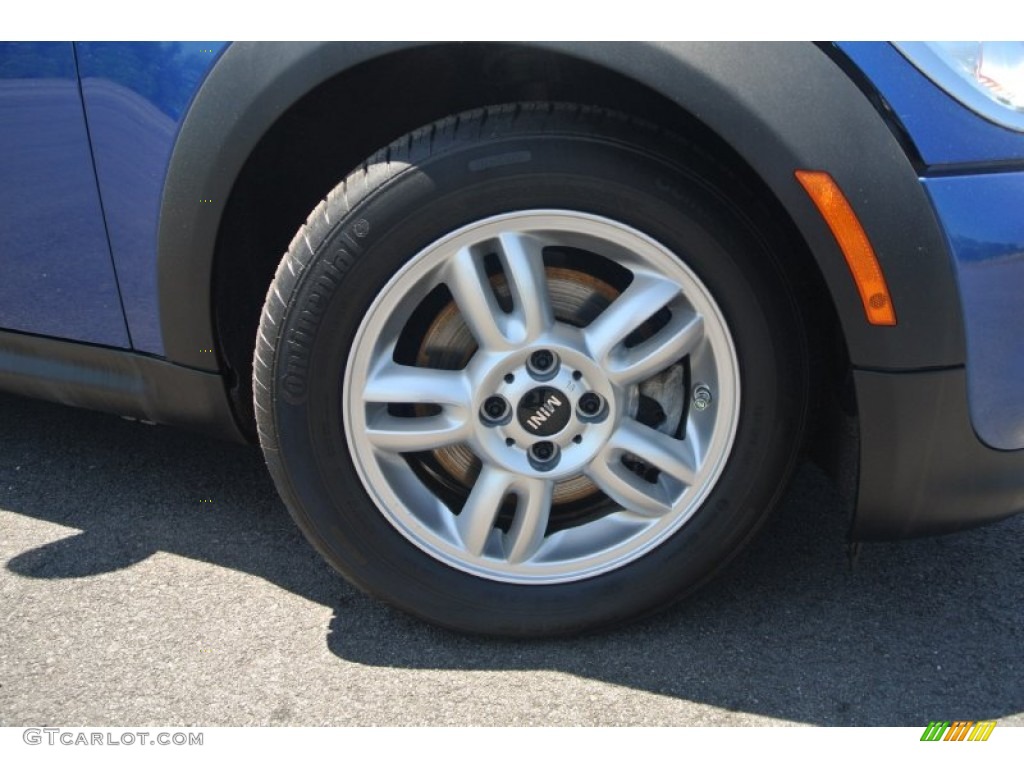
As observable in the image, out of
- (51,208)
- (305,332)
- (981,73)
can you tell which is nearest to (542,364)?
(305,332)

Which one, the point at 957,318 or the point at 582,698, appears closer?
the point at 957,318

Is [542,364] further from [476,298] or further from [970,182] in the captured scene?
[970,182]

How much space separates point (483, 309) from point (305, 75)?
0.48 m

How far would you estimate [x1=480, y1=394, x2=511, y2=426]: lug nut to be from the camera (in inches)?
77.0

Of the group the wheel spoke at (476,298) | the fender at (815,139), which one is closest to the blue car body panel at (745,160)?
the fender at (815,139)

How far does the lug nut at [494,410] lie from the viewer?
1.96 m

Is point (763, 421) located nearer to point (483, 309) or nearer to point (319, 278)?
point (483, 309)

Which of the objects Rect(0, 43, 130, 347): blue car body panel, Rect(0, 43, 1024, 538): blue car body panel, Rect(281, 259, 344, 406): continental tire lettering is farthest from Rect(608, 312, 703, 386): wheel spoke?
Rect(0, 43, 130, 347): blue car body panel

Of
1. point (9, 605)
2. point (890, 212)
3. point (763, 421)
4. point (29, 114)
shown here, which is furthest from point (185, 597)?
point (890, 212)

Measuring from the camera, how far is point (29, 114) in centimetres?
202

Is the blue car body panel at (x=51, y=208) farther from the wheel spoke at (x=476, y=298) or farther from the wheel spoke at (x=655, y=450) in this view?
the wheel spoke at (x=655, y=450)

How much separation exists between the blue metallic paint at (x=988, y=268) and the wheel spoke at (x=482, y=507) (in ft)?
2.64
